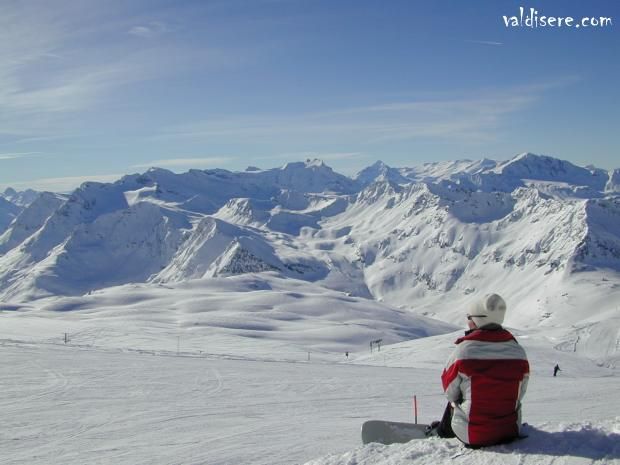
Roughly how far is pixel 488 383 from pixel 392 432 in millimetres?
3185

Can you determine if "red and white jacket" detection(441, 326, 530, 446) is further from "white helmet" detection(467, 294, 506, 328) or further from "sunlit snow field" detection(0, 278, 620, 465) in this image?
"sunlit snow field" detection(0, 278, 620, 465)

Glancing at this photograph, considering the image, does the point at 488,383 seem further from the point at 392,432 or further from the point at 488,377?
the point at 392,432

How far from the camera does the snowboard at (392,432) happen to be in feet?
30.4

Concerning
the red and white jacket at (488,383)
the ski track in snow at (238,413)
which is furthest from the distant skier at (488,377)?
the ski track in snow at (238,413)

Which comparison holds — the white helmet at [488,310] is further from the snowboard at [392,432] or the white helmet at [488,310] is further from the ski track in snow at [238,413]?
the snowboard at [392,432]

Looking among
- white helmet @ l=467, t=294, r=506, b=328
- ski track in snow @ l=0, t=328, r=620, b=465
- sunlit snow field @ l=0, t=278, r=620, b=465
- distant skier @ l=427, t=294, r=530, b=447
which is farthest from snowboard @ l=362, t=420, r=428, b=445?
white helmet @ l=467, t=294, r=506, b=328

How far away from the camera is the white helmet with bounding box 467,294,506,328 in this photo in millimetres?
6801

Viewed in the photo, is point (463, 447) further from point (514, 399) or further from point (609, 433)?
point (609, 433)

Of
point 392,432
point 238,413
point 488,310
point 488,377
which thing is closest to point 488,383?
point 488,377

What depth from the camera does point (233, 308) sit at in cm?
12325

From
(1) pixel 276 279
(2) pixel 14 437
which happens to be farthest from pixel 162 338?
(1) pixel 276 279

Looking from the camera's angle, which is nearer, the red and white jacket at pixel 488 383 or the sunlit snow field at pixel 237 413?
the red and white jacket at pixel 488 383

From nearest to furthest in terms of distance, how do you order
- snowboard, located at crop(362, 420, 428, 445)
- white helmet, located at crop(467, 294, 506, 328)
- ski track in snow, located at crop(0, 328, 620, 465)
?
white helmet, located at crop(467, 294, 506, 328) < ski track in snow, located at crop(0, 328, 620, 465) < snowboard, located at crop(362, 420, 428, 445)

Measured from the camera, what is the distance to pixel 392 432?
9461 mm
